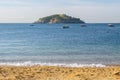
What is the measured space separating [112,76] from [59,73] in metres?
2.81

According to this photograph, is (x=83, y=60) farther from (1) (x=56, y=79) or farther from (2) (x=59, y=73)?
(1) (x=56, y=79)

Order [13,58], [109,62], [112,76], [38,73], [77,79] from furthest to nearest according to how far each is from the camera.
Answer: [13,58], [109,62], [38,73], [112,76], [77,79]

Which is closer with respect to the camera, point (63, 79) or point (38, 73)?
point (63, 79)

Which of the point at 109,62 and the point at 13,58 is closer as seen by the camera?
the point at 109,62

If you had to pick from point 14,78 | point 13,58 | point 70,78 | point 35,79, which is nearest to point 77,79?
point 70,78

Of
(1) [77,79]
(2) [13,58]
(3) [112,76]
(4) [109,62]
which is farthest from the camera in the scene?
(2) [13,58]

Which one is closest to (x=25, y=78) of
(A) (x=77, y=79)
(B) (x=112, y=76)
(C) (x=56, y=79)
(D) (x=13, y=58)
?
(C) (x=56, y=79)

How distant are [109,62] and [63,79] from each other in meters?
10.6

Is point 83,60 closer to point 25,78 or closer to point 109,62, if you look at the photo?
point 109,62

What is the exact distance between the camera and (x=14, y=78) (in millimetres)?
14883

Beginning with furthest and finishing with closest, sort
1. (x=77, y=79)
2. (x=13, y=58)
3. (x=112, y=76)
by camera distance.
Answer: (x=13, y=58) → (x=112, y=76) → (x=77, y=79)

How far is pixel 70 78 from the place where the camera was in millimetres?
14992

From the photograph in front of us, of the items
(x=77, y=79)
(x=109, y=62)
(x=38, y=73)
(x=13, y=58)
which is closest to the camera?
(x=77, y=79)

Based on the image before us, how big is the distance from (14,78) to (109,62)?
37.7 feet
